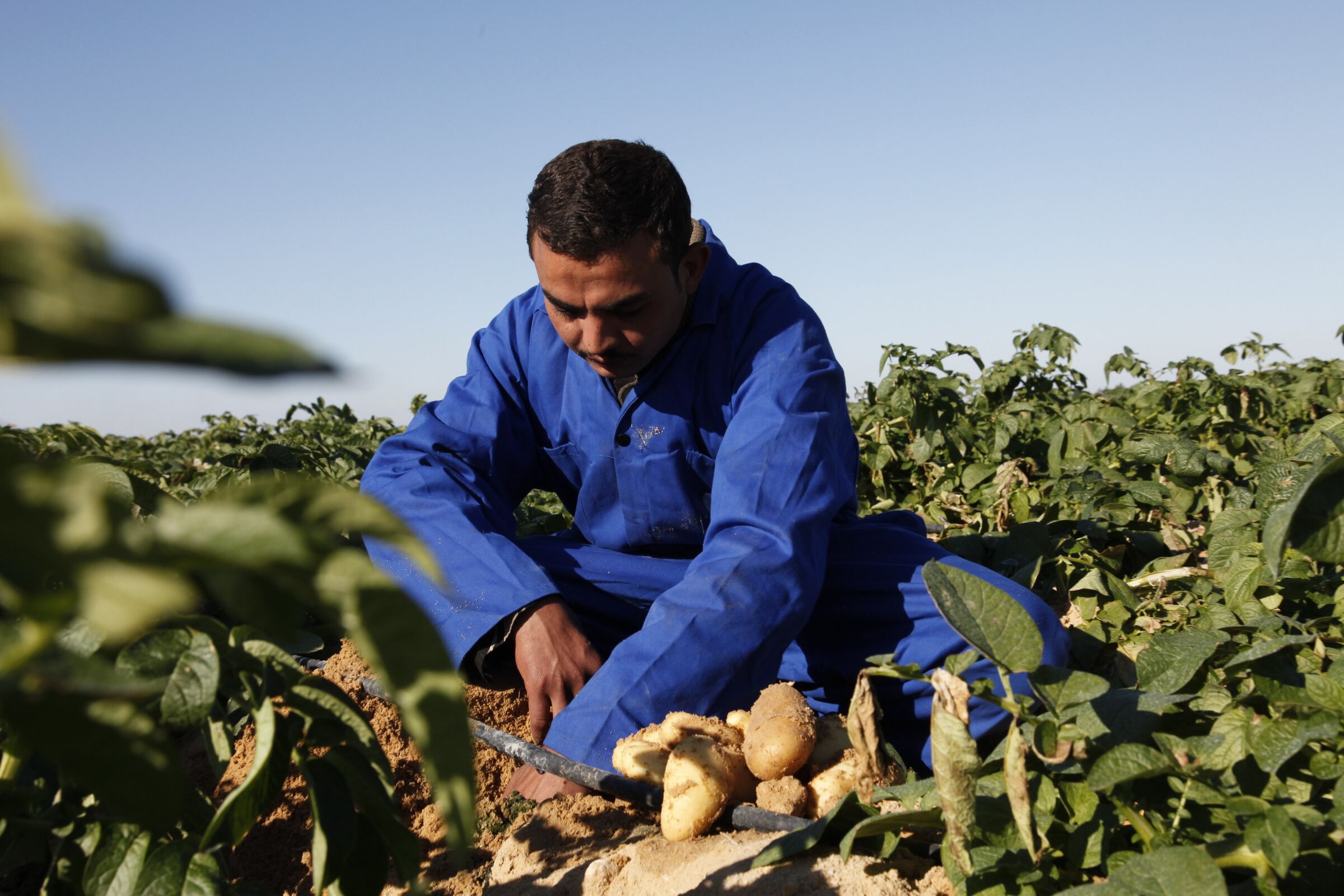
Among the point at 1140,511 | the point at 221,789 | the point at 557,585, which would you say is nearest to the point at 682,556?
the point at 557,585

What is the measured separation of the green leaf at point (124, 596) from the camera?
0.40m

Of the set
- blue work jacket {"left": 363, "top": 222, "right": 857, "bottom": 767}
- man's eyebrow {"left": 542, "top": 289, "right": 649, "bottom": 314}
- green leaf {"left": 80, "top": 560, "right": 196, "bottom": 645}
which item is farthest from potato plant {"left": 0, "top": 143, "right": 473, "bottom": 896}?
man's eyebrow {"left": 542, "top": 289, "right": 649, "bottom": 314}

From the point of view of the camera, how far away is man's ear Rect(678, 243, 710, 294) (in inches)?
113

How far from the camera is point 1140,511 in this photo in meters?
3.53

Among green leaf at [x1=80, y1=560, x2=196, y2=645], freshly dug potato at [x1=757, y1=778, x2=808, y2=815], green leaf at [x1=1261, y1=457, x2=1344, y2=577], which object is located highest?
green leaf at [x1=80, y1=560, x2=196, y2=645]

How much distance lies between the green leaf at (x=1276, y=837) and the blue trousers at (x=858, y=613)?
1.11 metres

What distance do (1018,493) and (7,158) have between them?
12.4 feet

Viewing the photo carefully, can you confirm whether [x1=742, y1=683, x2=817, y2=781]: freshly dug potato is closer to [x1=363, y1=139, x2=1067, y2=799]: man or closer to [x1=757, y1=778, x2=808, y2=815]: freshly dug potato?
[x1=757, y1=778, x2=808, y2=815]: freshly dug potato

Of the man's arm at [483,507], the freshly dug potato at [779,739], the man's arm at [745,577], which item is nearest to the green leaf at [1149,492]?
the man's arm at [745,577]

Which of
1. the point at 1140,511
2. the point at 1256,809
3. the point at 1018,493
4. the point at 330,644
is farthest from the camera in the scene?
the point at 1018,493

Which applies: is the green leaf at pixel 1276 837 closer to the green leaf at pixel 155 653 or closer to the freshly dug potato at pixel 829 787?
the freshly dug potato at pixel 829 787

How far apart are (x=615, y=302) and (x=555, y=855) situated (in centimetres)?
135

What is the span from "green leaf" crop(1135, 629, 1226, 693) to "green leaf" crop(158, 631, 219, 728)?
132cm

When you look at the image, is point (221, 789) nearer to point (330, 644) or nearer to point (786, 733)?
point (330, 644)
